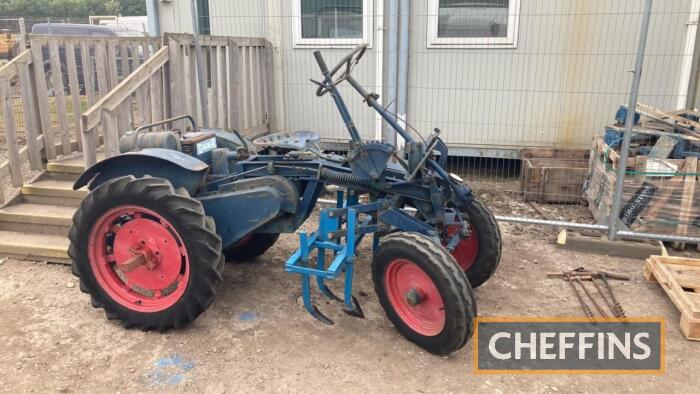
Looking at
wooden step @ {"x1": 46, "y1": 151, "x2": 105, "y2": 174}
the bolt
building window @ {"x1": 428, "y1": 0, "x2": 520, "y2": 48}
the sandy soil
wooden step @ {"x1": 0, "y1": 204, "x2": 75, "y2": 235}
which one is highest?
building window @ {"x1": 428, "y1": 0, "x2": 520, "y2": 48}

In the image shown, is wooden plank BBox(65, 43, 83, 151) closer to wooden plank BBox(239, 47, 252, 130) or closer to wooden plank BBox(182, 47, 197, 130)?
wooden plank BBox(182, 47, 197, 130)

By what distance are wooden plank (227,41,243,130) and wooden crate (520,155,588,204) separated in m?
3.62

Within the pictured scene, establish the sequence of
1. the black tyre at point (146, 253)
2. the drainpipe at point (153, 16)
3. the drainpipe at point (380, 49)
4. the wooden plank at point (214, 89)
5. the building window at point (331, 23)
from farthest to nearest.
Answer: the drainpipe at point (153, 16)
the building window at point (331, 23)
the drainpipe at point (380, 49)
the wooden plank at point (214, 89)
the black tyre at point (146, 253)

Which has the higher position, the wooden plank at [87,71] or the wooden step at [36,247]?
the wooden plank at [87,71]

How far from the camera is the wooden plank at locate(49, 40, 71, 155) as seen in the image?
18.2ft

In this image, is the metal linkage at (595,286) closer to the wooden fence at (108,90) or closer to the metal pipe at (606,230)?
the metal pipe at (606,230)

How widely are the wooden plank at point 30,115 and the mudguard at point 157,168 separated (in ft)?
7.37

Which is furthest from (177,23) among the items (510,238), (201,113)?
(510,238)

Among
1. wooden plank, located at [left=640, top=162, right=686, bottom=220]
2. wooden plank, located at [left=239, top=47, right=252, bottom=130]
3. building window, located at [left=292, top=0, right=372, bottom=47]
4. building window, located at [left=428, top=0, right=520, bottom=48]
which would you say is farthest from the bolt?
building window, located at [left=292, top=0, right=372, bottom=47]

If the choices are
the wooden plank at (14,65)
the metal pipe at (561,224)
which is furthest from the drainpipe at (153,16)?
the metal pipe at (561,224)

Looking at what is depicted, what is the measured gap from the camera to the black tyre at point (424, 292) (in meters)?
3.09

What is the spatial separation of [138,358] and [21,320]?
1137 mm

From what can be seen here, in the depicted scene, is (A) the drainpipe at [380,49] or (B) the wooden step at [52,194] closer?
(B) the wooden step at [52,194]

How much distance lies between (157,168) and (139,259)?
0.63 meters
